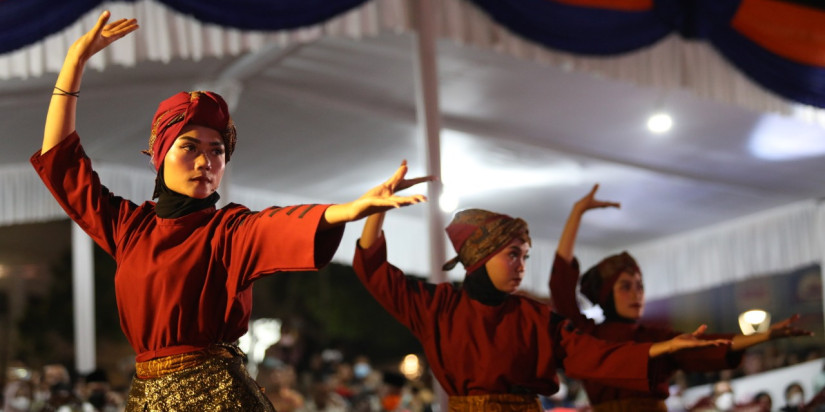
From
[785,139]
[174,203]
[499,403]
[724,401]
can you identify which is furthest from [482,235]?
[724,401]

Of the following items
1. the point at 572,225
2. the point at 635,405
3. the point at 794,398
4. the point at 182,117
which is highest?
the point at 182,117

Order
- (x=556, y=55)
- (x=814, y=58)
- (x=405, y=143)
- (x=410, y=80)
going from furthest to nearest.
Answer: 1. (x=405, y=143)
2. (x=410, y=80)
3. (x=814, y=58)
4. (x=556, y=55)

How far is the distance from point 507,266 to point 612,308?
3.30 ft

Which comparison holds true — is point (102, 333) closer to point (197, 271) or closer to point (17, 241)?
point (17, 241)

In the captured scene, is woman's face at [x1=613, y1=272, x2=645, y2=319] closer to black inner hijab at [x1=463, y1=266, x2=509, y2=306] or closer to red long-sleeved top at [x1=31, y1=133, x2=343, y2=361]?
black inner hijab at [x1=463, y1=266, x2=509, y2=306]

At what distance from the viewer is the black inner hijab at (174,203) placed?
2.26 meters

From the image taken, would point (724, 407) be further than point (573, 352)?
Yes

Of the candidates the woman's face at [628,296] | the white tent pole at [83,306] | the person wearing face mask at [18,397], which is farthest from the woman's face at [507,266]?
the white tent pole at [83,306]

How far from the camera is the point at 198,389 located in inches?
85.4

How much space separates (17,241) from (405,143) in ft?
32.6

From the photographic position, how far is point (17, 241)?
16500 millimetres

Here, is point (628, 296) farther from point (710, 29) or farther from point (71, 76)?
point (710, 29)

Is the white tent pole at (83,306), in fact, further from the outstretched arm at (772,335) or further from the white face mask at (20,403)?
the outstretched arm at (772,335)

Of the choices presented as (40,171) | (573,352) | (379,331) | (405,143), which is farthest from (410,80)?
(379,331)
